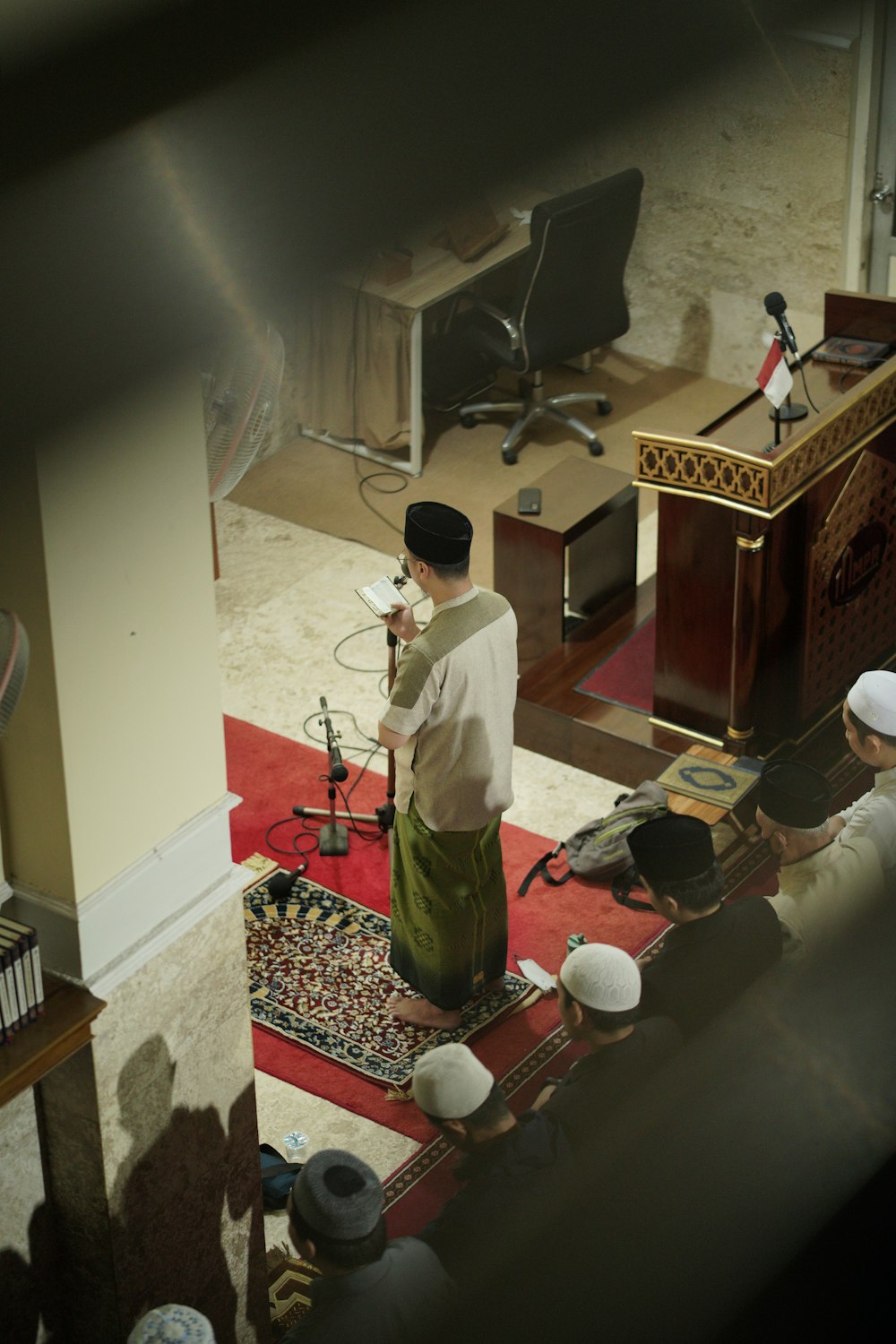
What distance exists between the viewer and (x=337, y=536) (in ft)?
26.3

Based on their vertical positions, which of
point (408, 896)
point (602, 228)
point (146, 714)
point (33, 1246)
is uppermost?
point (146, 714)

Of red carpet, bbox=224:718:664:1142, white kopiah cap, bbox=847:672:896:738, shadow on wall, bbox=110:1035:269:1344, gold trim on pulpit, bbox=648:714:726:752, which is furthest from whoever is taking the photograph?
gold trim on pulpit, bbox=648:714:726:752

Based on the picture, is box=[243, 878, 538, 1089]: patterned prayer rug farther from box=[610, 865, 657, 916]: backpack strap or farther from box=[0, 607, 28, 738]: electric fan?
box=[0, 607, 28, 738]: electric fan

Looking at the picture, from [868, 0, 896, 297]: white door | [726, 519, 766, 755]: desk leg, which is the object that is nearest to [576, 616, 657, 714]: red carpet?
[726, 519, 766, 755]: desk leg

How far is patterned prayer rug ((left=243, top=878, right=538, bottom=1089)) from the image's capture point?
16.1 ft

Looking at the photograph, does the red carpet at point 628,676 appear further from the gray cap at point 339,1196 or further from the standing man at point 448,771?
the gray cap at point 339,1196

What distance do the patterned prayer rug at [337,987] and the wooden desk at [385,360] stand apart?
3433 mm

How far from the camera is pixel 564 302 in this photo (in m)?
7.93

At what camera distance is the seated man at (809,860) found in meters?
0.42

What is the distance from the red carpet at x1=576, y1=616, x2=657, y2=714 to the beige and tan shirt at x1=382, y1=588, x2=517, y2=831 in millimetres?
1846

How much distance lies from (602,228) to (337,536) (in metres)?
1.96

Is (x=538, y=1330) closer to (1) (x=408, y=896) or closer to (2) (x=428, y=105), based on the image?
(2) (x=428, y=105)

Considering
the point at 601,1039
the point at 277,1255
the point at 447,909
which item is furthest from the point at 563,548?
the point at 601,1039

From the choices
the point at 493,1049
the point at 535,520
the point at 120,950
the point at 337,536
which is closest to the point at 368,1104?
the point at 493,1049
